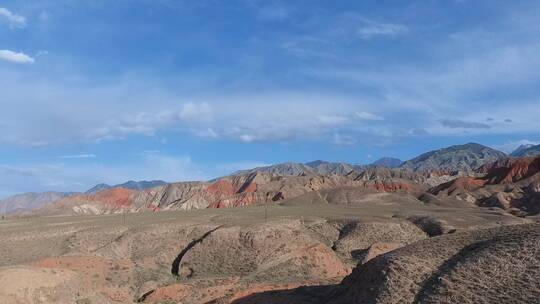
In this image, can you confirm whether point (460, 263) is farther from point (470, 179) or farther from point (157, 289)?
point (470, 179)

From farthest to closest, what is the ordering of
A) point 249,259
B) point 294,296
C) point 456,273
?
point 249,259 → point 294,296 → point 456,273

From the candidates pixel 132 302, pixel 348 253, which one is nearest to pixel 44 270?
pixel 132 302

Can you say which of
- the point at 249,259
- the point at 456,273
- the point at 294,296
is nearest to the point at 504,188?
the point at 249,259

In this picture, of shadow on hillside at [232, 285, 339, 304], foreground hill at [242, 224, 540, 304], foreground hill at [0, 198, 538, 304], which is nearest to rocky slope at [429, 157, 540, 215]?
foreground hill at [0, 198, 538, 304]

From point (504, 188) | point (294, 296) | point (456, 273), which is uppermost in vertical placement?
point (504, 188)

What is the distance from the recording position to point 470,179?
175 m

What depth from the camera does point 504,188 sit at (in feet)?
499

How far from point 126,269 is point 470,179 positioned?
145819 mm

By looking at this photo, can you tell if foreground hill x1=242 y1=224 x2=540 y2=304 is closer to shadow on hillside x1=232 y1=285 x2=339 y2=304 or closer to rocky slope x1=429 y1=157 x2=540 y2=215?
shadow on hillside x1=232 y1=285 x2=339 y2=304

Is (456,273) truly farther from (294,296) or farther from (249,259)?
(249,259)

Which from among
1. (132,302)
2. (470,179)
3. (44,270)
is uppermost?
(470,179)

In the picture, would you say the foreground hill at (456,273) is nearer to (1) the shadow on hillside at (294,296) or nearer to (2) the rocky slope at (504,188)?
(1) the shadow on hillside at (294,296)

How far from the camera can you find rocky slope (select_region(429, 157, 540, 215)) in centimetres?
13310

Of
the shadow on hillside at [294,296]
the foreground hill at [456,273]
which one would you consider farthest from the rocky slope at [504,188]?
the foreground hill at [456,273]
